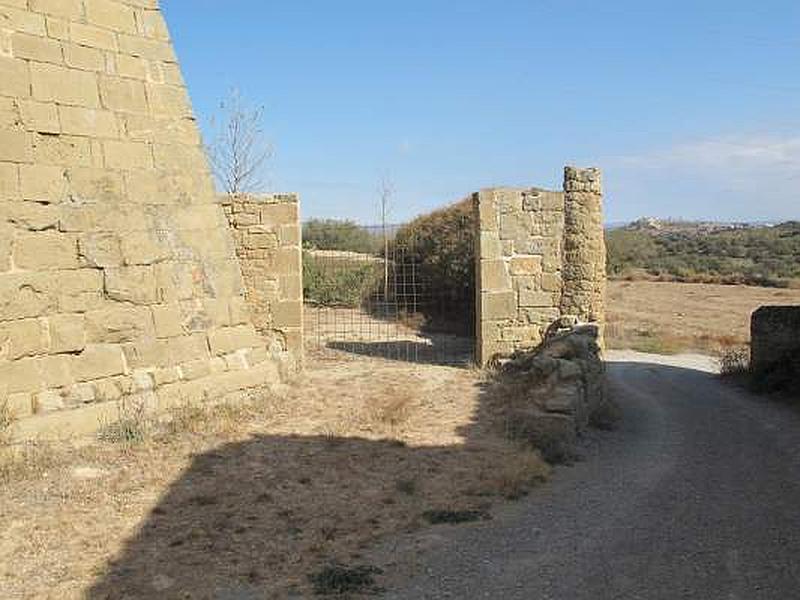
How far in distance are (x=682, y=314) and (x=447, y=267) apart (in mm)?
11593

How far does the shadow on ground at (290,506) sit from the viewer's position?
15.3ft

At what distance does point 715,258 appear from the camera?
48.6 m

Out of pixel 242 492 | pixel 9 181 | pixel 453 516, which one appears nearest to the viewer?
pixel 453 516

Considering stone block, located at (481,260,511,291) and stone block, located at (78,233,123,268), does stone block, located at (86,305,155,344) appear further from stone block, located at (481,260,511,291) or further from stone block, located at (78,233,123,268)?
stone block, located at (481,260,511,291)

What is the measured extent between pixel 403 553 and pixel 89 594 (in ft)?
6.38

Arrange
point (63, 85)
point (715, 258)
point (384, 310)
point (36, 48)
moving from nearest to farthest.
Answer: point (36, 48)
point (63, 85)
point (384, 310)
point (715, 258)

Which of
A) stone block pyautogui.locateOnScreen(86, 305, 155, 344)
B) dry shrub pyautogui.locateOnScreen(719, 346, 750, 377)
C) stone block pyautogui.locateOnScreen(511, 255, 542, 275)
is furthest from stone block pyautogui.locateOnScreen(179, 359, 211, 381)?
dry shrub pyautogui.locateOnScreen(719, 346, 750, 377)

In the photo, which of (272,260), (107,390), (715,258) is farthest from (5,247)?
(715,258)

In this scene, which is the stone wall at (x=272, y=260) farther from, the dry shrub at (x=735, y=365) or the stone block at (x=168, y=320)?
the dry shrub at (x=735, y=365)

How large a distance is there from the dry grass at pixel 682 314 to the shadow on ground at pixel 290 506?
11.8 meters

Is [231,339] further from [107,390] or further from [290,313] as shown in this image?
[290,313]

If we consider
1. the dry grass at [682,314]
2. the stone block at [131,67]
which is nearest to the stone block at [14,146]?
the stone block at [131,67]

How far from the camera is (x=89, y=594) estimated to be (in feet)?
14.4

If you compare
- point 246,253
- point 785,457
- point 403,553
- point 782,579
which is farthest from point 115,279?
point 785,457
